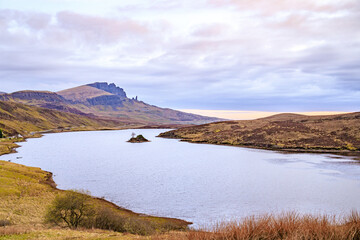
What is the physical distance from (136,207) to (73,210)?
1548 centimetres

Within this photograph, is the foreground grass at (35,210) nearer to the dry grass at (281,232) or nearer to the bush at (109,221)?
the bush at (109,221)

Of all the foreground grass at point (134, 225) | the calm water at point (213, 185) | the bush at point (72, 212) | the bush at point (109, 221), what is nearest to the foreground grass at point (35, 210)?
the foreground grass at point (134, 225)

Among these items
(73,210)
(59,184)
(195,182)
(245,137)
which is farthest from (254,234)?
(245,137)

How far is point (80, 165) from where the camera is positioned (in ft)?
336

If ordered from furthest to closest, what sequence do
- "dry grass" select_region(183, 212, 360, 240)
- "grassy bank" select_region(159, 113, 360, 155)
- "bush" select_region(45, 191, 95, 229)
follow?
"grassy bank" select_region(159, 113, 360, 155), "bush" select_region(45, 191, 95, 229), "dry grass" select_region(183, 212, 360, 240)

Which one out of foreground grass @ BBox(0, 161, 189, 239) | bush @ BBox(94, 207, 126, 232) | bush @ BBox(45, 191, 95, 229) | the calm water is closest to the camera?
foreground grass @ BBox(0, 161, 189, 239)

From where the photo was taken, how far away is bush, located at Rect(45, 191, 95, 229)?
3738 centimetres

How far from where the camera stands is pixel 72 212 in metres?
38.2

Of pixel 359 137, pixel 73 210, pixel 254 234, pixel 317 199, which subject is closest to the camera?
pixel 254 234

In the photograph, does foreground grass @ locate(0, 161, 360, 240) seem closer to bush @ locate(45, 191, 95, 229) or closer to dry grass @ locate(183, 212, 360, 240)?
dry grass @ locate(183, 212, 360, 240)

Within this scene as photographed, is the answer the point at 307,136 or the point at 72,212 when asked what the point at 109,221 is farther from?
the point at 307,136

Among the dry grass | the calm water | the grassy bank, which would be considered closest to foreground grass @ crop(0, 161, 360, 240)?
the dry grass

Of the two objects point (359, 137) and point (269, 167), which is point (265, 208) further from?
point (359, 137)

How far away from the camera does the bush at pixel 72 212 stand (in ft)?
123
